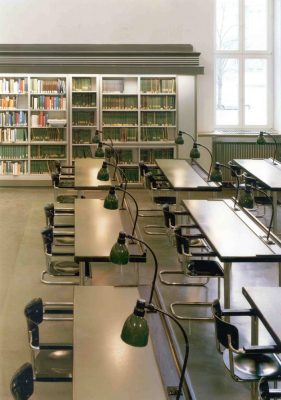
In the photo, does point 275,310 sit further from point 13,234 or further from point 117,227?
point 13,234

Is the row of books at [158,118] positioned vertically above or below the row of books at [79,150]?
above

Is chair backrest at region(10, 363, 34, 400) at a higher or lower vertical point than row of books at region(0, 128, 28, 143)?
lower

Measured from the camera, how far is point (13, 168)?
1266 cm

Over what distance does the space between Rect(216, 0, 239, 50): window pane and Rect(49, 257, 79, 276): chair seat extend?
7441 millimetres

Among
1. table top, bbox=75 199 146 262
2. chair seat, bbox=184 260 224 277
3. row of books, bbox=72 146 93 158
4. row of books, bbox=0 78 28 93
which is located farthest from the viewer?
row of books, bbox=72 146 93 158

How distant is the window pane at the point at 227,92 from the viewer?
13.1 m

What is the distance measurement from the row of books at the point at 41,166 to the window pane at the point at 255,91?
3.43 metres

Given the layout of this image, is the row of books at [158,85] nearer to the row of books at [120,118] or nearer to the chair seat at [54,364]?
the row of books at [120,118]

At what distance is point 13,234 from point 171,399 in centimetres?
623

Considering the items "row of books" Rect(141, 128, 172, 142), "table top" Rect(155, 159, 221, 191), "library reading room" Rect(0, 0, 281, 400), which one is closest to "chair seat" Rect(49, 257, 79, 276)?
"library reading room" Rect(0, 0, 281, 400)

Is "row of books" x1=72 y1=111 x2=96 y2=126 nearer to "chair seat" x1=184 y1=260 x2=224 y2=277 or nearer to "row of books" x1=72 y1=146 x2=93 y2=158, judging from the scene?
"row of books" x1=72 y1=146 x2=93 y2=158

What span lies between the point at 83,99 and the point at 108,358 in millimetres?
9285

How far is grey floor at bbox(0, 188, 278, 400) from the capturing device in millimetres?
5051

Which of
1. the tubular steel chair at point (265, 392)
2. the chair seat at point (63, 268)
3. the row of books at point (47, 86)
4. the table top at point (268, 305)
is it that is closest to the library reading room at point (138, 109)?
the row of books at point (47, 86)
